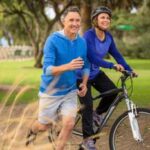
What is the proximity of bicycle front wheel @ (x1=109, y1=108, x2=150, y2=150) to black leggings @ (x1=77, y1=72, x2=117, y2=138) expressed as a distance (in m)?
0.31

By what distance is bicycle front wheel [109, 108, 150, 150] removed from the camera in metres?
5.66

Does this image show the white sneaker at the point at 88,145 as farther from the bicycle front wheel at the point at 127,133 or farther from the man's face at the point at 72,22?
the man's face at the point at 72,22

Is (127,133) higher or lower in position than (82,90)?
Result: lower

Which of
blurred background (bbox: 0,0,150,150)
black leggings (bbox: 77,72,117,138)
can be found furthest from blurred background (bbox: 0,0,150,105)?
black leggings (bbox: 77,72,117,138)

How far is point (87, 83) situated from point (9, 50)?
55.4 meters

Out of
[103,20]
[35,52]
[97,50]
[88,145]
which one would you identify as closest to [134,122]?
[88,145]

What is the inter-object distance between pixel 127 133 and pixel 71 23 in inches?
53.2

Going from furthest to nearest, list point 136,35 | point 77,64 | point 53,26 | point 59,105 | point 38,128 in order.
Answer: point 136,35 < point 53,26 < point 59,105 < point 77,64 < point 38,128

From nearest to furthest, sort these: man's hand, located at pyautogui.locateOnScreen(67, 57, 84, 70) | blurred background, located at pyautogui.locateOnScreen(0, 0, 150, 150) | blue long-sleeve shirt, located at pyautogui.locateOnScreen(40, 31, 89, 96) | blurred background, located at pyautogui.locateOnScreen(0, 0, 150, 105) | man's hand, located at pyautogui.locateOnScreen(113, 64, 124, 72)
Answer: blurred background, located at pyautogui.locateOnScreen(0, 0, 150, 150), man's hand, located at pyautogui.locateOnScreen(67, 57, 84, 70), blue long-sleeve shirt, located at pyautogui.locateOnScreen(40, 31, 89, 96), man's hand, located at pyautogui.locateOnScreen(113, 64, 124, 72), blurred background, located at pyautogui.locateOnScreen(0, 0, 150, 105)

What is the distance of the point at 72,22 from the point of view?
17.3 ft

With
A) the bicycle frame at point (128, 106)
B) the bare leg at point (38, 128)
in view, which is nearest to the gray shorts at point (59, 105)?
the bare leg at point (38, 128)

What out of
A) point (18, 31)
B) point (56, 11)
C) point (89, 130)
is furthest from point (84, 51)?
point (18, 31)

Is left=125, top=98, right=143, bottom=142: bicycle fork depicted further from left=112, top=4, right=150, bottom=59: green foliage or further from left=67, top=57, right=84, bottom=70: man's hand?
left=112, top=4, right=150, bottom=59: green foliage

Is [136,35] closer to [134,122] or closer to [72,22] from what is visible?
[134,122]
